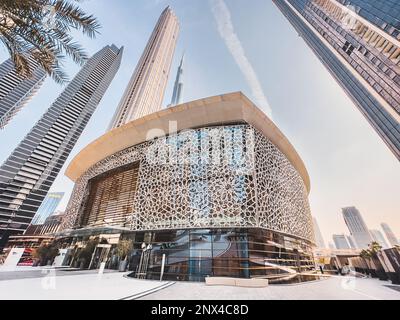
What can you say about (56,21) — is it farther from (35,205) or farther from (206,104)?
(35,205)

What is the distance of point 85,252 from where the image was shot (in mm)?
15016

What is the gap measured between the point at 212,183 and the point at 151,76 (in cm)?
4706

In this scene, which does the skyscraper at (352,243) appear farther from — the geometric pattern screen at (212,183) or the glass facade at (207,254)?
the glass facade at (207,254)

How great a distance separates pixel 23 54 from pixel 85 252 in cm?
1583

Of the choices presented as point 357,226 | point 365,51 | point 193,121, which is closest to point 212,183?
point 193,121

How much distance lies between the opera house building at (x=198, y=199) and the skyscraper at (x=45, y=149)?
50733 millimetres

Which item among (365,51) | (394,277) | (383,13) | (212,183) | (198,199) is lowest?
(394,277)

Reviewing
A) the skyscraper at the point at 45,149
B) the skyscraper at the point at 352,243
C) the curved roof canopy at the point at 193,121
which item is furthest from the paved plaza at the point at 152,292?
the skyscraper at the point at 352,243

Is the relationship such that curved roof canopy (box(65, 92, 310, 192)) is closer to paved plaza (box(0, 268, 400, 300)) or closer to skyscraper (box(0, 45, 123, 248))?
paved plaza (box(0, 268, 400, 300))

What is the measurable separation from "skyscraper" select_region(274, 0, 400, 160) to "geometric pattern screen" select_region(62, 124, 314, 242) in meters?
38.3

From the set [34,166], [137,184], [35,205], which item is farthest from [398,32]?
[35,205]

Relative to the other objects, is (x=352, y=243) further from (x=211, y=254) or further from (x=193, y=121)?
(x=193, y=121)

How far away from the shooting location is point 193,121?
15.9 meters

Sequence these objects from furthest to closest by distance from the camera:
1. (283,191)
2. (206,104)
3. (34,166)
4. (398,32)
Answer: (34,166) < (398,32) < (283,191) < (206,104)
